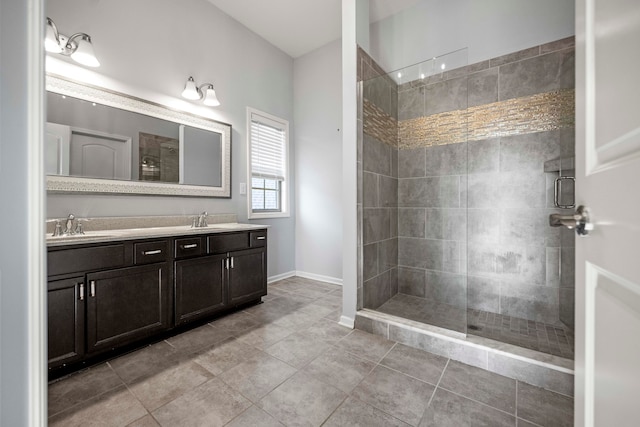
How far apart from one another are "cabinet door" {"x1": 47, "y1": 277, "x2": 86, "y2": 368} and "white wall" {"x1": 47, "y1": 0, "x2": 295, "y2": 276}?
0.67 meters

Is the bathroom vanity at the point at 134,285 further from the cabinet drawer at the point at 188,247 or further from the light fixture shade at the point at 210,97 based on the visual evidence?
A: the light fixture shade at the point at 210,97

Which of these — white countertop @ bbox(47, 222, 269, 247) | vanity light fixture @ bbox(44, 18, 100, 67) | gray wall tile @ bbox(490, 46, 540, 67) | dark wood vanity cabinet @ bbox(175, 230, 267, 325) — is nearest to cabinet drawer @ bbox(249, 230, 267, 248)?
dark wood vanity cabinet @ bbox(175, 230, 267, 325)

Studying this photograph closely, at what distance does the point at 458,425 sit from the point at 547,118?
8.21ft

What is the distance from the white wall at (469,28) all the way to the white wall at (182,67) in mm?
1538

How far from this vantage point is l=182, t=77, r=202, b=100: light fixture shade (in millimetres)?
2591

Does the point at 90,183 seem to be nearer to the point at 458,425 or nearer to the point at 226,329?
the point at 226,329

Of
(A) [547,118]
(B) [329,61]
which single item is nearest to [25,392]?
(A) [547,118]

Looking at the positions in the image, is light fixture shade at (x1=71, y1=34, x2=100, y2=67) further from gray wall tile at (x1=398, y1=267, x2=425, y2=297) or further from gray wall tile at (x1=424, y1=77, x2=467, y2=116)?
gray wall tile at (x1=398, y1=267, x2=425, y2=297)

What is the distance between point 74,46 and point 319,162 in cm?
259

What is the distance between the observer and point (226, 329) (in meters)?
2.24

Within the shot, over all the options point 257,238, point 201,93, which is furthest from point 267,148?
point 257,238

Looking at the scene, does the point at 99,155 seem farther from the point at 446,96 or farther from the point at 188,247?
the point at 446,96

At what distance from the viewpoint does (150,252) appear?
1.94m

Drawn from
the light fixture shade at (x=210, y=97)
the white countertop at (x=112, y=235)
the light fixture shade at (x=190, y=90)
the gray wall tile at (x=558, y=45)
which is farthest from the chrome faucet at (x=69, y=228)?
the gray wall tile at (x=558, y=45)
